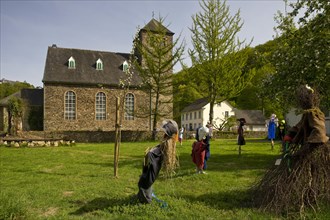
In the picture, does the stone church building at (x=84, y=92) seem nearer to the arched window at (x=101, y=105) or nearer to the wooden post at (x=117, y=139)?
the arched window at (x=101, y=105)

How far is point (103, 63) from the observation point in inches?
1602

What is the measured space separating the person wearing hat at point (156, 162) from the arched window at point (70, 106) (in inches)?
1282

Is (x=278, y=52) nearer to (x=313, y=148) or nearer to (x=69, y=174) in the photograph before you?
(x=313, y=148)

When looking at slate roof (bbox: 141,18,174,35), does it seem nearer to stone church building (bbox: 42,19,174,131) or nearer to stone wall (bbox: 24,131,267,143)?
stone church building (bbox: 42,19,174,131)

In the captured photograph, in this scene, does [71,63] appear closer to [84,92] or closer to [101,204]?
[84,92]

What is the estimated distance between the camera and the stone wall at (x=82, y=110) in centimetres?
3622

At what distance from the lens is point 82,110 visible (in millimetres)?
37562

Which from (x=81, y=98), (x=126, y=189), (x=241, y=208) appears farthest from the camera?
(x=81, y=98)

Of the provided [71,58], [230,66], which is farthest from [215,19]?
[71,58]

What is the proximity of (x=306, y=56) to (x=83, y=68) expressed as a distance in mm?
31638

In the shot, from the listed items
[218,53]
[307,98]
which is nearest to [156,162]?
[307,98]

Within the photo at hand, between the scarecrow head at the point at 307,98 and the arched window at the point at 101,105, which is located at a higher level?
the arched window at the point at 101,105

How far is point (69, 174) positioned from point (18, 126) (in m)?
20.6

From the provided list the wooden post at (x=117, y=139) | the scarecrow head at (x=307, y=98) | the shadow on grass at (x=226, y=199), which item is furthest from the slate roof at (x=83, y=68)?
the scarecrow head at (x=307, y=98)
